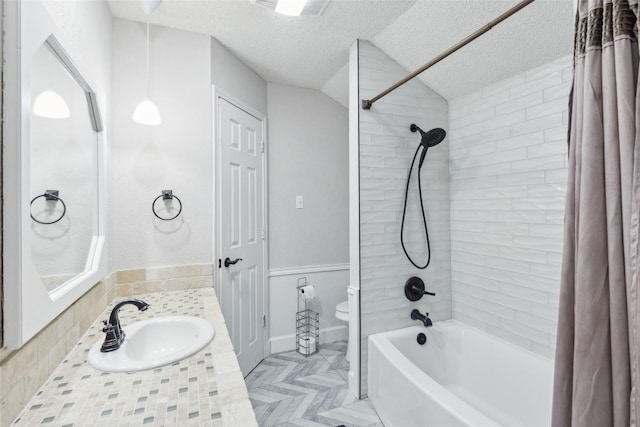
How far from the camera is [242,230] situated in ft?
7.76

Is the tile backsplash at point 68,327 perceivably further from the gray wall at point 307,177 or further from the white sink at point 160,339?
the gray wall at point 307,177

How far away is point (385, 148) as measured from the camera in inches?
81.0

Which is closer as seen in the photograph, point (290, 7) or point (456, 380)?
point (290, 7)

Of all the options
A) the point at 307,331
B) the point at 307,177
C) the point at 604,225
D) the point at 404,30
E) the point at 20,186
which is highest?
the point at 404,30

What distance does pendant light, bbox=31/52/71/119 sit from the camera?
0.85m

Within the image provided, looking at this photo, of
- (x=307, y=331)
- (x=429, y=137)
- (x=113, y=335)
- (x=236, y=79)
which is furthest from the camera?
(x=307, y=331)

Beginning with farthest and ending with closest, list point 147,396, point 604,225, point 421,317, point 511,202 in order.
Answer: point 421,317, point 511,202, point 147,396, point 604,225

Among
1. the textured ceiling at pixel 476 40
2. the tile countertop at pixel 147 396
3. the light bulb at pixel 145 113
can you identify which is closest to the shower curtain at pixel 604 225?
the tile countertop at pixel 147 396

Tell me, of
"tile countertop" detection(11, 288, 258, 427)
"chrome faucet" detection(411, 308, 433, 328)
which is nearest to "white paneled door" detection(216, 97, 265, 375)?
"tile countertop" detection(11, 288, 258, 427)

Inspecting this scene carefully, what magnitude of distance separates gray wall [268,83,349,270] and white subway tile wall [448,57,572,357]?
1.14 metres

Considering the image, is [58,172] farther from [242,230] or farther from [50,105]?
[242,230]

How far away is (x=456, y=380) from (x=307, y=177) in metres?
1.97

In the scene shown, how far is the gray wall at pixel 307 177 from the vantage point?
279cm

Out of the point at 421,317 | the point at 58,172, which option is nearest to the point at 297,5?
the point at 58,172
